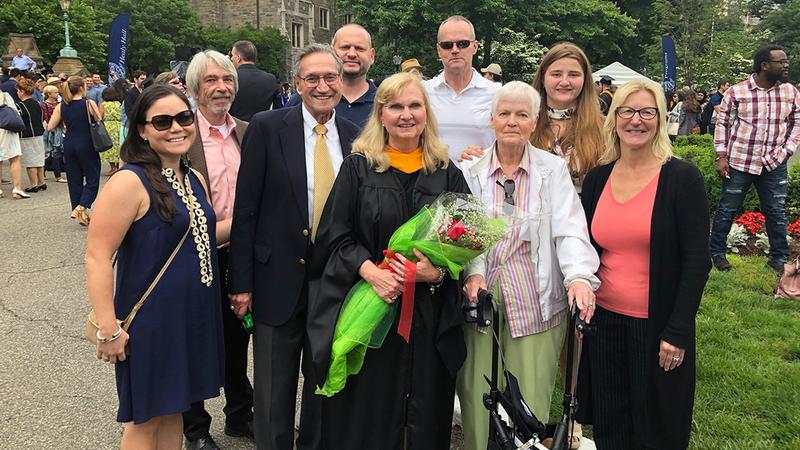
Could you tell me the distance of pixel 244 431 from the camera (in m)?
3.76

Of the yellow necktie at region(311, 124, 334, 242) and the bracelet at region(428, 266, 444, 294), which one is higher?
the yellow necktie at region(311, 124, 334, 242)

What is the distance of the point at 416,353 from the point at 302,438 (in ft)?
2.65

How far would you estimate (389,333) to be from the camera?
9.25 feet

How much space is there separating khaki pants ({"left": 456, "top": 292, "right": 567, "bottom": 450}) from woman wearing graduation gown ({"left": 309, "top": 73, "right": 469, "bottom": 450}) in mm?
119

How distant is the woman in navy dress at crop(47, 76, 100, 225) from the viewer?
916 centimetres

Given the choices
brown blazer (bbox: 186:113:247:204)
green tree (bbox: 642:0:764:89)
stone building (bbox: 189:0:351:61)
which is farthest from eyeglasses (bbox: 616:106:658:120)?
stone building (bbox: 189:0:351:61)

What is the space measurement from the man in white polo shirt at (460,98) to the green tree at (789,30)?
4640cm

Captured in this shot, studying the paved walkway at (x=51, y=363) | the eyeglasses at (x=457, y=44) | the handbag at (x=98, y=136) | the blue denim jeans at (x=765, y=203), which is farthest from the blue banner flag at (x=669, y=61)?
the paved walkway at (x=51, y=363)

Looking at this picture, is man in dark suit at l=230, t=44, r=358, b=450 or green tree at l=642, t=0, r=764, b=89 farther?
green tree at l=642, t=0, r=764, b=89

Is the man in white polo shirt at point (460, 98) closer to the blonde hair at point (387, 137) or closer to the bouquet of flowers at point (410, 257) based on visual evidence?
the blonde hair at point (387, 137)

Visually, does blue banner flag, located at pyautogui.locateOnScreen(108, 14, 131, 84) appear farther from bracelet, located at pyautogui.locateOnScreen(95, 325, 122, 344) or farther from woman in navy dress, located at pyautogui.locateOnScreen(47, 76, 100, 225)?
bracelet, located at pyautogui.locateOnScreen(95, 325, 122, 344)

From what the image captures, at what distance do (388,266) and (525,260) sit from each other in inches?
28.7

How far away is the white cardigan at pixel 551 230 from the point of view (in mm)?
2812

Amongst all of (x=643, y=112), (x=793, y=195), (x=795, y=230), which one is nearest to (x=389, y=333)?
(x=643, y=112)
